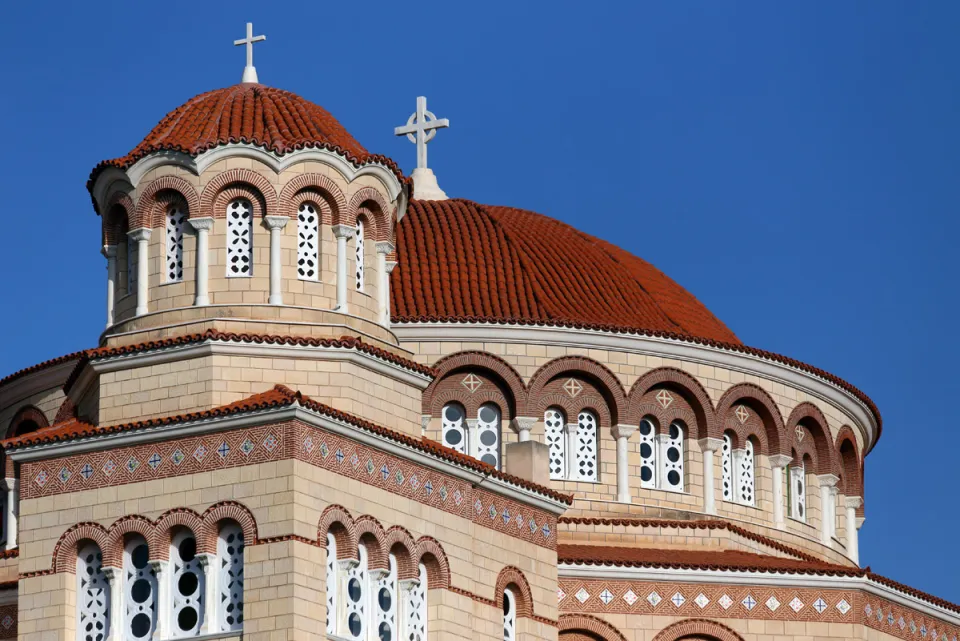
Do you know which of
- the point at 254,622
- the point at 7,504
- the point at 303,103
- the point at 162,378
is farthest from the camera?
the point at 7,504

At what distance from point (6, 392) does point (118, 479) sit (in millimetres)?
12452

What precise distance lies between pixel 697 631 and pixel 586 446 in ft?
14.4

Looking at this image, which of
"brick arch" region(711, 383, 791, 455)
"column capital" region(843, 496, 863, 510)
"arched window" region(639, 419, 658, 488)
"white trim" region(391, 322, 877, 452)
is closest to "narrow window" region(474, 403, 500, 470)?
"white trim" region(391, 322, 877, 452)

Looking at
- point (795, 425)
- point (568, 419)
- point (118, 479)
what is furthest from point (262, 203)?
point (795, 425)

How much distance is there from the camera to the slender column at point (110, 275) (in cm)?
4469

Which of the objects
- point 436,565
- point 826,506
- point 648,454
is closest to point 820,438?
point 826,506

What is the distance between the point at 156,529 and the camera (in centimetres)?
4150

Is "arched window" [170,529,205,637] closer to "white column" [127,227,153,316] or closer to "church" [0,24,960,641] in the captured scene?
"church" [0,24,960,641]

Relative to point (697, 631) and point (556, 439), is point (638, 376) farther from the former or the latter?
point (697, 631)

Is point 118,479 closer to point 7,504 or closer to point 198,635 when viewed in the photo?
point 198,635

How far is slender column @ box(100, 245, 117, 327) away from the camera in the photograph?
44.7 m

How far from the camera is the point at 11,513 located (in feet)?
166

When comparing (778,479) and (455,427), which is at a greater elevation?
(455,427)

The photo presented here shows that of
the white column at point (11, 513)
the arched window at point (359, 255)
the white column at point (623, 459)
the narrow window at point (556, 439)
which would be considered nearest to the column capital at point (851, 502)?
the white column at point (623, 459)
